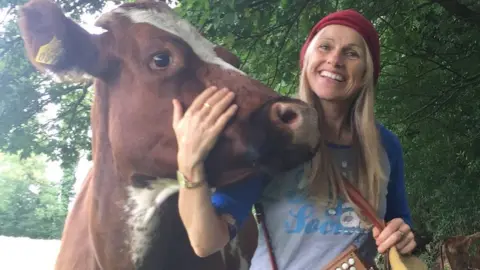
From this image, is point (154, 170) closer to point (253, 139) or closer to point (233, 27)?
point (253, 139)

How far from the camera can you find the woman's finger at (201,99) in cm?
127

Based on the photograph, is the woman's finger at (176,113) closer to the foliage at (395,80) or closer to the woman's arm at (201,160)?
the woman's arm at (201,160)

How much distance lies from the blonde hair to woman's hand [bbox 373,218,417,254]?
10 centimetres

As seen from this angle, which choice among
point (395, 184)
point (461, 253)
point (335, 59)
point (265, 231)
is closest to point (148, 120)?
point (265, 231)

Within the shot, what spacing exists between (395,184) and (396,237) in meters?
0.31

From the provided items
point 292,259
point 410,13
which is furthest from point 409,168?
point 292,259

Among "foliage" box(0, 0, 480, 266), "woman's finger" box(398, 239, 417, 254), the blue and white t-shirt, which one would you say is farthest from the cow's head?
"foliage" box(0, 0, 480, 266)

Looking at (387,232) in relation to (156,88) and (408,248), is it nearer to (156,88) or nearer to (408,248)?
(408,248)

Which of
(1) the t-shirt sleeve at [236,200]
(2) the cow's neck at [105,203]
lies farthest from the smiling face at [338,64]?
(2) the cow's neck at [105,203]

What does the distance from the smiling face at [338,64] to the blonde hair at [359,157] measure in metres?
0.02

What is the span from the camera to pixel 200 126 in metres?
1.24

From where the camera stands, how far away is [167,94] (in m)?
1.33

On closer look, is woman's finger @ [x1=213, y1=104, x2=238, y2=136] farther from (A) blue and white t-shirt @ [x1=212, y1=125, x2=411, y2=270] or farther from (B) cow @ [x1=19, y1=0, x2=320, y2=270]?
(A) blue and white t-shirt @ [x1=212, y1=125, x2=411, y2=270]

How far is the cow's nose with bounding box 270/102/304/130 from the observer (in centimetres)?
127
